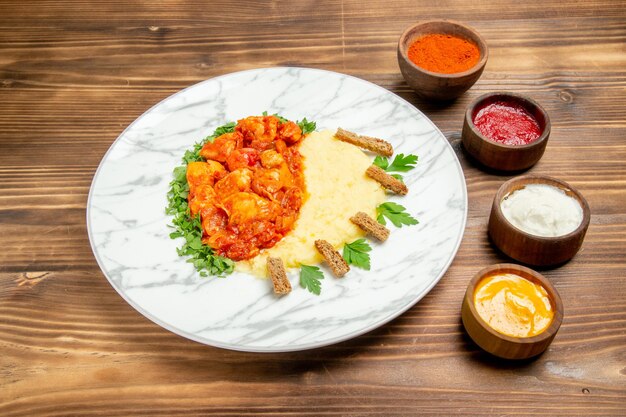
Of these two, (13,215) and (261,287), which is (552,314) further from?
(13,215)

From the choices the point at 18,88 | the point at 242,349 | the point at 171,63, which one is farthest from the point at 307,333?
the point at 18,88

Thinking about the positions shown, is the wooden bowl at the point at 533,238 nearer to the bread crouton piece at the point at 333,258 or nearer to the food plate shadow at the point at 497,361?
the food plate shadow at the point at 497,361

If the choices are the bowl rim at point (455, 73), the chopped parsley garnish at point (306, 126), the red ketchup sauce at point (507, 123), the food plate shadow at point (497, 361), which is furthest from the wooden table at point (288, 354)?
the chopped parsley garnish at point (306, 126)

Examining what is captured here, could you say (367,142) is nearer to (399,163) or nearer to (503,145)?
(399,163)

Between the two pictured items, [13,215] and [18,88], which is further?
[18,88]

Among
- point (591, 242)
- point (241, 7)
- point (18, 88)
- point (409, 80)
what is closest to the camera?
point (591, 242)

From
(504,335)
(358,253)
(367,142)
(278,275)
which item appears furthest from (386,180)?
(504,335)

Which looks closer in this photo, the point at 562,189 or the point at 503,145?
the point at 562,189
